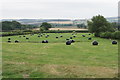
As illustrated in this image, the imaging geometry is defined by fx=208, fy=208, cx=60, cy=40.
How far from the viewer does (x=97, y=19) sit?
74.4 meters

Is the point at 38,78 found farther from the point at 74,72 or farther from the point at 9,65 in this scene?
the point at 9,65

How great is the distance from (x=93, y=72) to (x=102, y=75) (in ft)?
3.10

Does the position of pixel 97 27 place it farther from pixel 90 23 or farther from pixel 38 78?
pixel 38 78

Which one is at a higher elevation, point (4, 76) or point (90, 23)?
point (90, 23)

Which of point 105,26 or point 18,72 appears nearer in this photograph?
point 18,72

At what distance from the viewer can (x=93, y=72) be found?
14266mm

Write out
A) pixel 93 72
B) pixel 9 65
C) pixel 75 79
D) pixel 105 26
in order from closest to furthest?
1. pixel 75 79
2. pixel 93 72
3. pixel 9 65
4. pixel 105 26

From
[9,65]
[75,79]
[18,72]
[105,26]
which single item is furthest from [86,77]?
[105,26]

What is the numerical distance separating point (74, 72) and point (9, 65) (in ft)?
18.1

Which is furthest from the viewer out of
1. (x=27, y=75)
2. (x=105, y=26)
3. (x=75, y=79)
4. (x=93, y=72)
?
(x=105, y=26)

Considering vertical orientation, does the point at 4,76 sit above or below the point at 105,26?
below

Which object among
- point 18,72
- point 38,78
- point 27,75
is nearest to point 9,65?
point 18,72

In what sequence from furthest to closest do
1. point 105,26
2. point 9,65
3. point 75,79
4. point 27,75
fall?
point 105,26 → point 9,65 → point 27,75 → point 75,79

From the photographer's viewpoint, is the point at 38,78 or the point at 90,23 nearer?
the point at 38,78
